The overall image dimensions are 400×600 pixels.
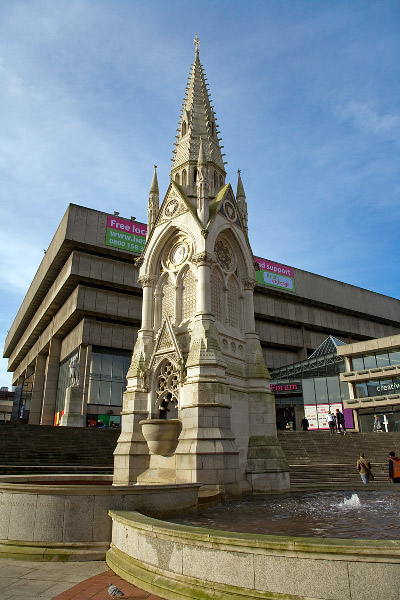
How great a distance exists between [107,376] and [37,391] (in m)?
18.0

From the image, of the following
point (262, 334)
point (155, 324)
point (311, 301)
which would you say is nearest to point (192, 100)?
point (155, 324)

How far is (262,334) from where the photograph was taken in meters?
60.8

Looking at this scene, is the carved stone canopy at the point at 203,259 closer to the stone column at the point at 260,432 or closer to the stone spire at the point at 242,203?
the stone column at the point at 260,432

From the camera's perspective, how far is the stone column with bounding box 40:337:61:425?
53594mm

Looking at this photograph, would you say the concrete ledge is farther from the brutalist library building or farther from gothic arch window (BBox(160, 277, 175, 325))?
the brutalist library building

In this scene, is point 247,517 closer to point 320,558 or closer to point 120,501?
point 120,501

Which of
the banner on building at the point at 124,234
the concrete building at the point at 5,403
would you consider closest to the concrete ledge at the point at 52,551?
the banner on building at the point at 124,234

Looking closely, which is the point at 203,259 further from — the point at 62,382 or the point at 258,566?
the point at 62,382

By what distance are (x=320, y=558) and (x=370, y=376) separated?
4278 cm

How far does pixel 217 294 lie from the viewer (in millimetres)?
16781

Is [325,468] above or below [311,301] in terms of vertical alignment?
below

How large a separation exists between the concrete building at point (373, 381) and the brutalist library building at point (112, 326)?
0.82m

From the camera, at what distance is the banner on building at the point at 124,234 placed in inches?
1957

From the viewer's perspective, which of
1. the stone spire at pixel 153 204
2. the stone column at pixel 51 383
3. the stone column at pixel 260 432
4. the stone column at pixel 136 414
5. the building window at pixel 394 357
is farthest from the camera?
the stone column at pixel 51 383
